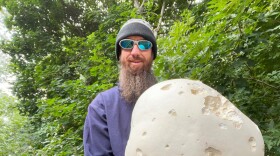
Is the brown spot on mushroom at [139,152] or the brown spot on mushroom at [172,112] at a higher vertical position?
the brown spot on mushroom at [172,112]

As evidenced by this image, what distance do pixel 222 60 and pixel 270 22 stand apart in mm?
509

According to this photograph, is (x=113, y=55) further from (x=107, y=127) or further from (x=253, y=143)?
(x=253, y=143)

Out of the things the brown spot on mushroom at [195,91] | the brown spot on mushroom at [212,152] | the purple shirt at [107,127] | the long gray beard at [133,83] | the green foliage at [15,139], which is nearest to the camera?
the brown spot on mushroom at [212,152]

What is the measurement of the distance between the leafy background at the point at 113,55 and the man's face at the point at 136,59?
78 cm

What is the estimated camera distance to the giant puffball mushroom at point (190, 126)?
1.42 metres

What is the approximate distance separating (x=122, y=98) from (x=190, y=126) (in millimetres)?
725

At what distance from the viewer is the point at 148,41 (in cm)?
216

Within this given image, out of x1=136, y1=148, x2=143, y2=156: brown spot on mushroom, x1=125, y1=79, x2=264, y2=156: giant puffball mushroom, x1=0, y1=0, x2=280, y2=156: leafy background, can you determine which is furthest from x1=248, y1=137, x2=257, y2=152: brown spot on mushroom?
x1=0, y1=0, x2=280, y2=156: leafy background

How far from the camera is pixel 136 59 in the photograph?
7.09 ft

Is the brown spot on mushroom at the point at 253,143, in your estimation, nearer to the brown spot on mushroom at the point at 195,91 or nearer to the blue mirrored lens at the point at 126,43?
the brown spot on mushroom at the point at 195,91

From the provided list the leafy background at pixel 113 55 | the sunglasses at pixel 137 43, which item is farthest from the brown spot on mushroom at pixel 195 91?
the leafy background at pixel 113 55

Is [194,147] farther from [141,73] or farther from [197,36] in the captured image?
[197,36]

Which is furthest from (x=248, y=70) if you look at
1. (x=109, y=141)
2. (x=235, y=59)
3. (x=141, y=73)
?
(x=109, y=141)

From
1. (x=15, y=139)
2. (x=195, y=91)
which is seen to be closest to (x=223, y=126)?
(x=195, y=91)
